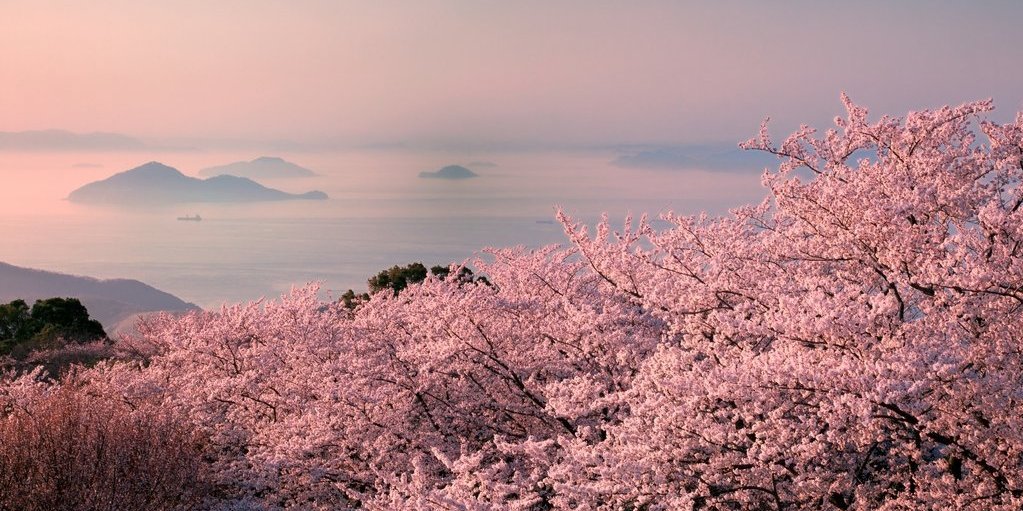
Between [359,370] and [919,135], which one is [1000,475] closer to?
[919,135]

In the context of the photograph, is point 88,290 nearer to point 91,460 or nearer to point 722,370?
point 91,460

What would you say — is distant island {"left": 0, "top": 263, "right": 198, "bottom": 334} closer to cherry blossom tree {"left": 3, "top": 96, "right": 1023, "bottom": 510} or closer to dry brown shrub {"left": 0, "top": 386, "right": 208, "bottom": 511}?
dry brown shrub {"left": 0, "top": 386, "right": 208, "bottom": 511}

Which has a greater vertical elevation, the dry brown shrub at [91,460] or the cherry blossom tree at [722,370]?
the cherry blossom tree at [722,370]

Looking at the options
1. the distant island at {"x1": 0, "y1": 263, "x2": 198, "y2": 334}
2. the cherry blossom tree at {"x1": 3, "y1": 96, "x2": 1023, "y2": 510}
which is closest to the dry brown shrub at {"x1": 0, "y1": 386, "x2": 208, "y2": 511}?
the cherry blossom tree at {"x1": 3, "y1": 96, "x2": 1023, "y2": 510}

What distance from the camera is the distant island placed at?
14650 cm

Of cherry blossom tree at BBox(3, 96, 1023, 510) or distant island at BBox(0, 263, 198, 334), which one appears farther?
distant island at BBox(0, 263, 198, 334)

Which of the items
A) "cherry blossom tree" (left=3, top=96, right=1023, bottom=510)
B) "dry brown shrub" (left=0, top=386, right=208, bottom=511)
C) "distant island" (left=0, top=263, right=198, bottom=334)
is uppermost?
"cherry blossom tree" (left=3, top=96, right=1023, bottom=510)

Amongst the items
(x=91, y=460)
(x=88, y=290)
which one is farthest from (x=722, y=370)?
(x=88, y=290)

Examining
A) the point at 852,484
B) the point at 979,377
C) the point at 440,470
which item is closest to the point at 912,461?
the point at 852,484

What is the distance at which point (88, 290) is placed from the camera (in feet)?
557

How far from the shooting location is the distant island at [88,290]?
14650 cm

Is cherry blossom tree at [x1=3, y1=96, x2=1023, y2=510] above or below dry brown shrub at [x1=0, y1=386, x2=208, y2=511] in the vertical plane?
above

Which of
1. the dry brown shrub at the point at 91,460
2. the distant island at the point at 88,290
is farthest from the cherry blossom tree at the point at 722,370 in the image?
the distant island at the point at 88,290

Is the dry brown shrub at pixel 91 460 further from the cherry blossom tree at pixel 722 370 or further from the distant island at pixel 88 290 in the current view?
the distant island at pixel 88 290
